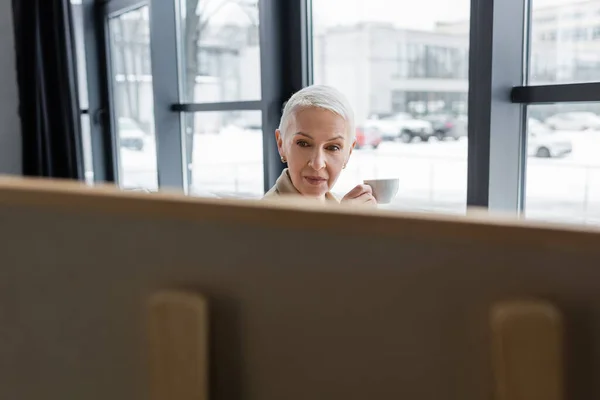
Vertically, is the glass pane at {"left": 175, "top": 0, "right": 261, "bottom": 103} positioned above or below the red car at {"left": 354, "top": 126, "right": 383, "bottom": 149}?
above

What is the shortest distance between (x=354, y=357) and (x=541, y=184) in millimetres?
1387

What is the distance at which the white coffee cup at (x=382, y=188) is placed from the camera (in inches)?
45.8

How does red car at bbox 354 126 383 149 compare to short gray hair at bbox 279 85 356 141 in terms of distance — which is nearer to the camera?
short gray hair at bbox 279 85 356 141

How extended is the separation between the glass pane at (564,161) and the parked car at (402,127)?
30 centimetres

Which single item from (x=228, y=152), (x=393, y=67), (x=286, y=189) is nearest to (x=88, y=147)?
(x=228, y=152)

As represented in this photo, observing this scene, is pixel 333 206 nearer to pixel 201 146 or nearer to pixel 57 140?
pixel 201 146

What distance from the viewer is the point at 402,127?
1.82 m

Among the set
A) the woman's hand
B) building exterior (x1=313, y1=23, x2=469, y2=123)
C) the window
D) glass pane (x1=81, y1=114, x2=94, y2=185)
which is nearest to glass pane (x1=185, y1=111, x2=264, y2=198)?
the window

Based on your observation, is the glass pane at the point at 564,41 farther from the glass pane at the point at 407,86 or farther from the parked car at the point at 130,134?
the parked car at the point at 130,134

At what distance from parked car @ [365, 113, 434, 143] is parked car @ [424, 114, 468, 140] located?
0.7 inches

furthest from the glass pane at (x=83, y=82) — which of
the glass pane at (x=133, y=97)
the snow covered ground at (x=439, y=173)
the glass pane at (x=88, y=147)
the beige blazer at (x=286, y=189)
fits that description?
the beige blazer at (x=286, y=189)

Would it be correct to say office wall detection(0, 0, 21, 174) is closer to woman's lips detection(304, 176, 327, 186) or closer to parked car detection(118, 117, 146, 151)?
parked car detection(118, 117, 146, 151)

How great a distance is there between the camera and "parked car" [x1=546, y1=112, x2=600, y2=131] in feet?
4.57

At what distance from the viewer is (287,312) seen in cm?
29
